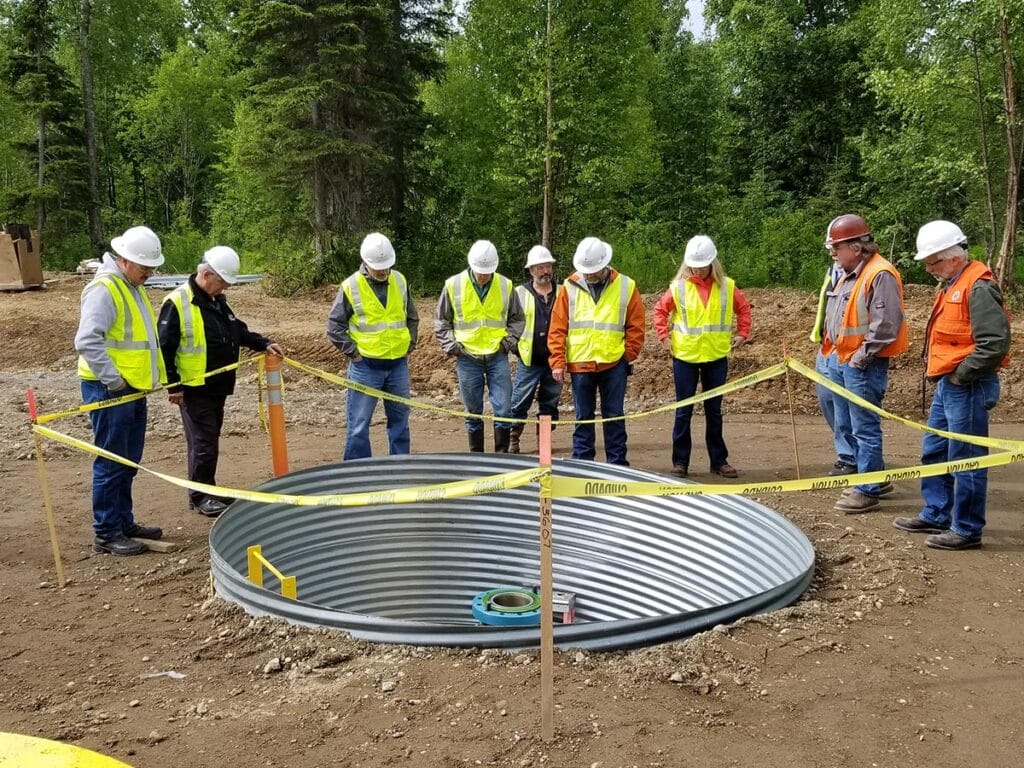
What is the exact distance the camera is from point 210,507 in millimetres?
6004

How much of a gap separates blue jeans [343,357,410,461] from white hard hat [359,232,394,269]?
753 mm

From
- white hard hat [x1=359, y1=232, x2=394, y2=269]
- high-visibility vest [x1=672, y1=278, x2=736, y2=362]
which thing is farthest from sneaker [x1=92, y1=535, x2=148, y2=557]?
high-visibility vest [x1=672, y1=278, x2=736, y2=362]

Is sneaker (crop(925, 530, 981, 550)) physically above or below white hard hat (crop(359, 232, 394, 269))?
below

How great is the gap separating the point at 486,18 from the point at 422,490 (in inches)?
647

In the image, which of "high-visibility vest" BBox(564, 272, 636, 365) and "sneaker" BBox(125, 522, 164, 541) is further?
"high-visibility vest" BBox(564, 272, 636, 365)

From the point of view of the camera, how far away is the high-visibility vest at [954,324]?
481 cm

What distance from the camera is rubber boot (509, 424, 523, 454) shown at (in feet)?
25.0

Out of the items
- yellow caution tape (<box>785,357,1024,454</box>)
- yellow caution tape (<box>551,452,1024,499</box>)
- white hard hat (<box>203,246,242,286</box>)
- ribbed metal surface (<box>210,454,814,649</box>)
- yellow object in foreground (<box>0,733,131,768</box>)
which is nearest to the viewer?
yellow object in foreground (<box>0,733,131,768</box>)

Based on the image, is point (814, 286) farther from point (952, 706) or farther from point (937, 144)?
point (952, 706)

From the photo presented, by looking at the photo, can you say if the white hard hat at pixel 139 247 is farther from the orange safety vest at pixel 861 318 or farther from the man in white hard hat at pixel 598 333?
the orange safety vest at pixel 861 318

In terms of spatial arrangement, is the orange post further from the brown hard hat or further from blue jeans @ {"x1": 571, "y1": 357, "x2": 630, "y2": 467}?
the brown hard hat

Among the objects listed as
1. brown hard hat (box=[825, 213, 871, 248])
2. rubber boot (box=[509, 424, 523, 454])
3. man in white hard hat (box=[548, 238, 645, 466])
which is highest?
brown hard hat (box=[825, 213, 871, 248])

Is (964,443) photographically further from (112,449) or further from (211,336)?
(112,449)

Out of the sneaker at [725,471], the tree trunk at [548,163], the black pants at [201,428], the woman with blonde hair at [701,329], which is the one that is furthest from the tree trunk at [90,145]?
the sneaker at [725,471]
